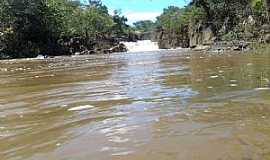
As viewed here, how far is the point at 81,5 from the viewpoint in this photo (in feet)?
274

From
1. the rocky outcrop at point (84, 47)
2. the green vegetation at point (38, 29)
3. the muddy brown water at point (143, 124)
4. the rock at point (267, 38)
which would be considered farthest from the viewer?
the rocky outcrop at point (84, 47)

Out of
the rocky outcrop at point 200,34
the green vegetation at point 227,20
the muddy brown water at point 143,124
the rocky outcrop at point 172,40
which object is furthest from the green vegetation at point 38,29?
the muddy brown water at point 143,124

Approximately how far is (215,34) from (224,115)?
5170 centimetres

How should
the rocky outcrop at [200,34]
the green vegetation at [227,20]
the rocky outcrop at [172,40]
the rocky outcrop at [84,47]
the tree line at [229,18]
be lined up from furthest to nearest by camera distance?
the rocky outcrop at [172,40] < the rocky outcrop at [84,47] < the rocky outcrop at [200,34] < the tree line at [229,18] < the green vegetation at [227,20]

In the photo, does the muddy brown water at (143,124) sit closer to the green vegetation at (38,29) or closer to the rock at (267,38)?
the rock at (267,38)

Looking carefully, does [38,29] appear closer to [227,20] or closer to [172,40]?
[227,20]

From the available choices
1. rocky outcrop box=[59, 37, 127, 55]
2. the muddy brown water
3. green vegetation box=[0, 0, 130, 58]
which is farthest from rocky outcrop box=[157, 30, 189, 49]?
the muddy brown water

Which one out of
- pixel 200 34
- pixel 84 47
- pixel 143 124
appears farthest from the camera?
pixel 84 47

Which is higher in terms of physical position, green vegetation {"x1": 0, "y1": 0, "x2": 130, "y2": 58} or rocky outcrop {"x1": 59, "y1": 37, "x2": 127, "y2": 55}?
green vegetation {"x1": 0, "y1": 0, "x2": 130, "y2": 58}

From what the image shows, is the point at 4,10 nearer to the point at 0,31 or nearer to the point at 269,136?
the point at 0,31

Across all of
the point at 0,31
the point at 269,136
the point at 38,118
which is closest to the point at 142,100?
the point at 38,118

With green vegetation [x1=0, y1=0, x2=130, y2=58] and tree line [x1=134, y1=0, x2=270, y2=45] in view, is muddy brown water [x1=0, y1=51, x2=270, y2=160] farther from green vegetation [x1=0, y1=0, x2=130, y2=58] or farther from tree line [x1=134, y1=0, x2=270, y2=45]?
green vegetation [x1=0, y1=0, x2=130, y2=58]

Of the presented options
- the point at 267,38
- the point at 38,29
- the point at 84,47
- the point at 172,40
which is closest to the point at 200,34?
the point at 84,47

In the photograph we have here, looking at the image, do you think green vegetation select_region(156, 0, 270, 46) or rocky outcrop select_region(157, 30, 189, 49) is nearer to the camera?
green vegetation select_region(156, 0, 270, 46)
